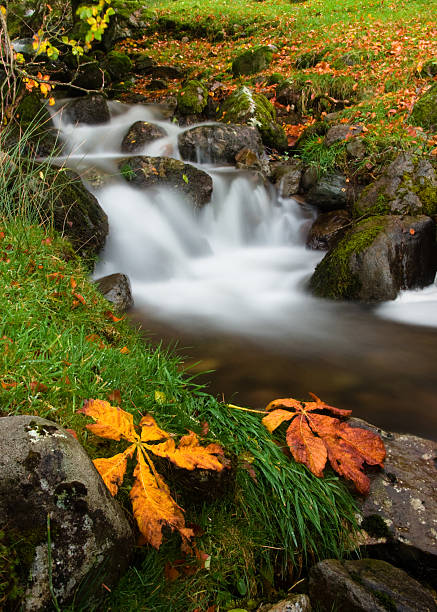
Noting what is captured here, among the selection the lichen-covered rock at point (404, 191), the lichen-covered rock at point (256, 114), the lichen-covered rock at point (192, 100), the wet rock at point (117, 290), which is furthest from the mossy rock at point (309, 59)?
the wet rock at point (117, 290)

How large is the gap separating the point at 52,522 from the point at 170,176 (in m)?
6.44

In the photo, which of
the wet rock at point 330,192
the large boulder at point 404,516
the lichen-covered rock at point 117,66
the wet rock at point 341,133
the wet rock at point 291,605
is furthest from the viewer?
the lichen-covered rock at point 117,66

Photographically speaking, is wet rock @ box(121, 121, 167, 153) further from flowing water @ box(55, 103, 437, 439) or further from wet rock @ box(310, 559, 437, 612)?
wet rock @ box(310, 559, 437, 612)

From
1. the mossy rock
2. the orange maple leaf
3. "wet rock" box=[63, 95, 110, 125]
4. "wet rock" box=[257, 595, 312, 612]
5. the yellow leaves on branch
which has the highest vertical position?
the mossy rock

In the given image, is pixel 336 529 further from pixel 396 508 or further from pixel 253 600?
pixel 253 600

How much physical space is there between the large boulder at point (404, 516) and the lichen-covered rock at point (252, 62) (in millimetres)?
13137

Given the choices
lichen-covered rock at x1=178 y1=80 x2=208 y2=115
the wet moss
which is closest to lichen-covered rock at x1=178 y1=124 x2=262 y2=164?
lichen-covered rock at x1=178 y1=80 x2=208 y2=115

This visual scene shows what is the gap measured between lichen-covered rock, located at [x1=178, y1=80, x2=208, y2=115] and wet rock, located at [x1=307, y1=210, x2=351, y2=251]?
17.4 feet

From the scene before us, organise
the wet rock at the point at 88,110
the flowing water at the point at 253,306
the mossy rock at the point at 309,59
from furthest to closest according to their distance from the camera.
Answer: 1. the mossy rock at the point at 309,59
2. the wet rock at the point at 88,110
3. the flowing water at the point at 253,306

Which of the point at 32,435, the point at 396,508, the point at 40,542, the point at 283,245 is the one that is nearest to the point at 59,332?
the point at 32,435

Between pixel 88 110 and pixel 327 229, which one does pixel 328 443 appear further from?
pixel 88 110

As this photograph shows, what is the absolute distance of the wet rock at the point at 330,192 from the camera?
7070 mm

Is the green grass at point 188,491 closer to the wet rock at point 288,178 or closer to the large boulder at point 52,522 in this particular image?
the large boulder at point 52,522

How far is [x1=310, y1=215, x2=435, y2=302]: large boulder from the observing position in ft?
16.2
